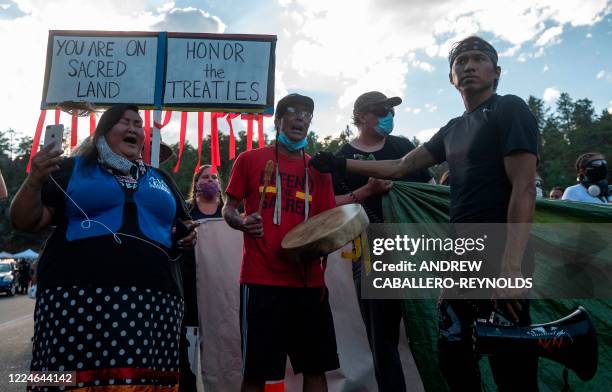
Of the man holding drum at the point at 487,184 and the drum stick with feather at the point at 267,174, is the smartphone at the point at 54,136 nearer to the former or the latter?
the drum stick with feather at the point at 267,174

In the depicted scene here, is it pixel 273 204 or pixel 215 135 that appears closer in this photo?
pixel 273 204

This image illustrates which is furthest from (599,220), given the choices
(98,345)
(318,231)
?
(98,345)

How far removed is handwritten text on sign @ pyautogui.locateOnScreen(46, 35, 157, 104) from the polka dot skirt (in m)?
2.78

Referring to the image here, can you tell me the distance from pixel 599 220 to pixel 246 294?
2404 millimetres

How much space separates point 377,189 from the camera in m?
3.58

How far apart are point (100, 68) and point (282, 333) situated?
3237 mm

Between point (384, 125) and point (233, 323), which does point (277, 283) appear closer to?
point (384, 125)

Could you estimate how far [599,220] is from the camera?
3283mm

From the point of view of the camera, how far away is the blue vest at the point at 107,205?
2287 mm

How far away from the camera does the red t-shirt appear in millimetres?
2869

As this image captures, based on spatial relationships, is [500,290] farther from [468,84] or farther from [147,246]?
[147,246]

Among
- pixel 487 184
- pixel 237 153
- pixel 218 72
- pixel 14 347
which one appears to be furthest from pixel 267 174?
pixel 237 153

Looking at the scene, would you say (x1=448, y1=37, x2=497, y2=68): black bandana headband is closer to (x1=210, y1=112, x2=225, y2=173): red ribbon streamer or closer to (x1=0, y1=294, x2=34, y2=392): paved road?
(x1=210, y1=112, x2=225, y2=173): red ribbon streamer

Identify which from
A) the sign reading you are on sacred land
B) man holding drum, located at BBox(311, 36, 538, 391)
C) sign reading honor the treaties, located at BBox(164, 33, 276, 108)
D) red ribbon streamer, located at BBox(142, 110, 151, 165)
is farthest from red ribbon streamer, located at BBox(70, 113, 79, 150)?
man holding drum, located at BBox(311, 36, 538, 391)
